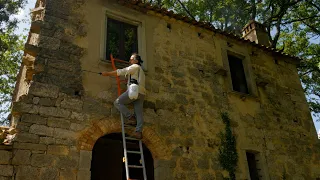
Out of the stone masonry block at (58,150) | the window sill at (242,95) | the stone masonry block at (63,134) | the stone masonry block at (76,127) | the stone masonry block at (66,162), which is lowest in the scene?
the stone masonry block at (66,162)

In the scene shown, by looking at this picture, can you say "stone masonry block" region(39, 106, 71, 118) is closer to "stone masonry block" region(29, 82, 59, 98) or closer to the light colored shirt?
"stone masonry block" region(29, 82, 59, 98)

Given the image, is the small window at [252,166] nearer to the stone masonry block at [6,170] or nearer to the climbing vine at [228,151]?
the climbing vine at [228,151]

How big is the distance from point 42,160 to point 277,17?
13.9m

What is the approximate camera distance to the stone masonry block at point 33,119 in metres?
5.18

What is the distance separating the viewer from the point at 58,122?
215 inches

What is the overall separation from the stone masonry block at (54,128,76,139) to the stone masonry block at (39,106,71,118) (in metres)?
0.30

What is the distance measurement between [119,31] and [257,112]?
179 inches

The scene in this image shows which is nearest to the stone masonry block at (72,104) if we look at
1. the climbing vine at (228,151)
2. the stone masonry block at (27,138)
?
the stone masonry block at (27,138)

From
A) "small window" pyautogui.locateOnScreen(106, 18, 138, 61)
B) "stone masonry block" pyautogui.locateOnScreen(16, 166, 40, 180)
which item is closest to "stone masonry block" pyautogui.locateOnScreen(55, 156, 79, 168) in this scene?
"stone masonry block" pyautogui.locateOnScreen(16, 166, 40, 180)

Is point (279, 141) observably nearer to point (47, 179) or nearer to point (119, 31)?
point (119, 31)

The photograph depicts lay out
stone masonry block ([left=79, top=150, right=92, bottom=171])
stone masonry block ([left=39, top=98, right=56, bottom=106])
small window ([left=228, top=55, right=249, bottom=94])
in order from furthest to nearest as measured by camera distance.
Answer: small window ([left=228, top=55, right=249, bottom=94]), stone masonry block ([left=39, top=98, right=56, bottom=106]), stone masonry block ([left=79, top=150, right=92, bottom=171])

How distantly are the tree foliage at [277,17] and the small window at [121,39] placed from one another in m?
8.82

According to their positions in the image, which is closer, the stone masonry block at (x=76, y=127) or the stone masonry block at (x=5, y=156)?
the stone masonry block at (x=5, y=156)

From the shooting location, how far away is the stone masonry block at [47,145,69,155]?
16.9 ft
